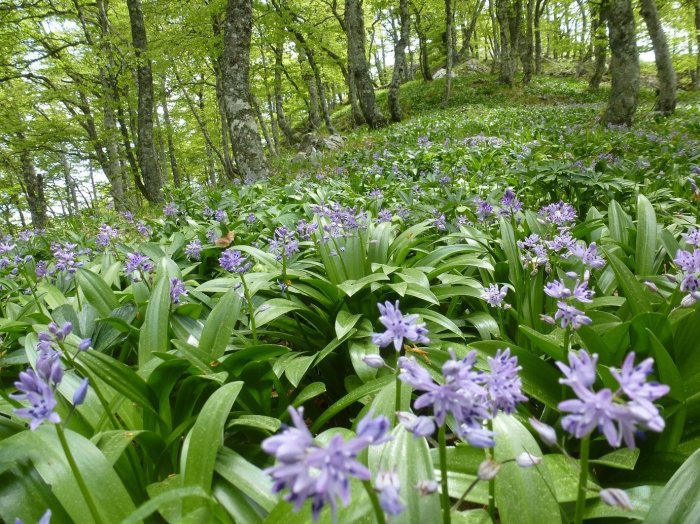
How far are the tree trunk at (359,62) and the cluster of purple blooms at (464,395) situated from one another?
15.2m

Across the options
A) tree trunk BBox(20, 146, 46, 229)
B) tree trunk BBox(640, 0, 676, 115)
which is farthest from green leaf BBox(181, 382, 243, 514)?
tree trunk BBox(20, 146, 46, 229)

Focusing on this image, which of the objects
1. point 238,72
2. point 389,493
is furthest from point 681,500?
point 238,72

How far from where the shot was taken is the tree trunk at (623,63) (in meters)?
9.09

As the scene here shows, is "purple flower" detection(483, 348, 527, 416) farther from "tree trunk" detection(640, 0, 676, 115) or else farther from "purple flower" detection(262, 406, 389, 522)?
"tree trunk" detection(640, 0, 676, 115)

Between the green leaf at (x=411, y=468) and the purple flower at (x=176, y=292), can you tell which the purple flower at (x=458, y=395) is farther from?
the purple flower at (x=176, y=292)

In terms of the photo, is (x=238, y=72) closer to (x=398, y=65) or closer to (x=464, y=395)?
(x=464, y=395)

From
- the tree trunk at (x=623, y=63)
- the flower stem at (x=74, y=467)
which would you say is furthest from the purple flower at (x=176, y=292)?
the tree trunk at (x=623, y=63)

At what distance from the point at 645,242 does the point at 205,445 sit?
2718mm

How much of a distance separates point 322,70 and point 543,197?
62.7 ft

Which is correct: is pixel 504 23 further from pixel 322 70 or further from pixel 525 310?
pixel 525 310

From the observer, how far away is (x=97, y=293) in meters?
2.83

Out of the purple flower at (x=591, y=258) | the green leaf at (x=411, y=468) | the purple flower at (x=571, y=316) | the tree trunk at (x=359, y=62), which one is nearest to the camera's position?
the green leaf at (x=411, y=468)

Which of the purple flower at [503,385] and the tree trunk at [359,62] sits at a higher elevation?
the tree trunk at [359,62]

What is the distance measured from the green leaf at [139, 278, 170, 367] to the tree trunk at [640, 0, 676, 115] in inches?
500
